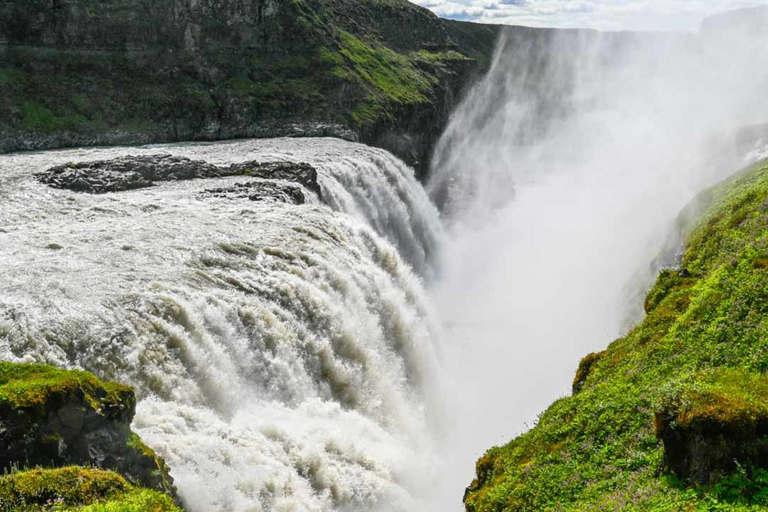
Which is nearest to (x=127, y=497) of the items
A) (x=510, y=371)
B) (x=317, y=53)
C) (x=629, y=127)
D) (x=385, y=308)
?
(x=385, y=308)

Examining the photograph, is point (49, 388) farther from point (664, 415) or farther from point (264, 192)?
point (264, 192)

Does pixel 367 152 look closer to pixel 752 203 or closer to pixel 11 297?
pixel 752 203

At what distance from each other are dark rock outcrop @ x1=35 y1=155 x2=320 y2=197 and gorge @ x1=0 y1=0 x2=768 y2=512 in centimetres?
21

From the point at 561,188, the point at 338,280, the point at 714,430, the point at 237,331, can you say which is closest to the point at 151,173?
the point at 338,280

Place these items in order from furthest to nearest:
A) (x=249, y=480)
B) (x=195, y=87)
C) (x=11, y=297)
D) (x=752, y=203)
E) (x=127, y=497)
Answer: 1. (x=195, y=87)
2. (x=752, y=203)
3. (x=11, y=297)
4. (x=249, y=480)
5. (x=127, y=497)

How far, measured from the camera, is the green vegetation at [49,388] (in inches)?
434

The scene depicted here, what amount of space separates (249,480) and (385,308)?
14.2 metres

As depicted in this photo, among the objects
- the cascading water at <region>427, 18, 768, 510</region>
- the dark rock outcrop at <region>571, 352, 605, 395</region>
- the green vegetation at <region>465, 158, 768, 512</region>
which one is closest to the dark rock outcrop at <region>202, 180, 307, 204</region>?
the cascading water at <region>427, 18, 768, 510</region>

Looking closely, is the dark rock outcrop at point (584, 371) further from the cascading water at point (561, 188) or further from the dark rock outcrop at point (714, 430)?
the dark rock outcrop at point (714, 430)

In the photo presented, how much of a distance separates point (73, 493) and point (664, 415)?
1045 centimetres

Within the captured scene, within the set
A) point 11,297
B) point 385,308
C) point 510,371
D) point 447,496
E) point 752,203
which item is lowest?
point 510,371

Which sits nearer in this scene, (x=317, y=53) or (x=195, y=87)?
(x=195, y=87)

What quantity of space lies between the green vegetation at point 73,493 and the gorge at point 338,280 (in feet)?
10.3

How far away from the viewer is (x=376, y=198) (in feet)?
149
